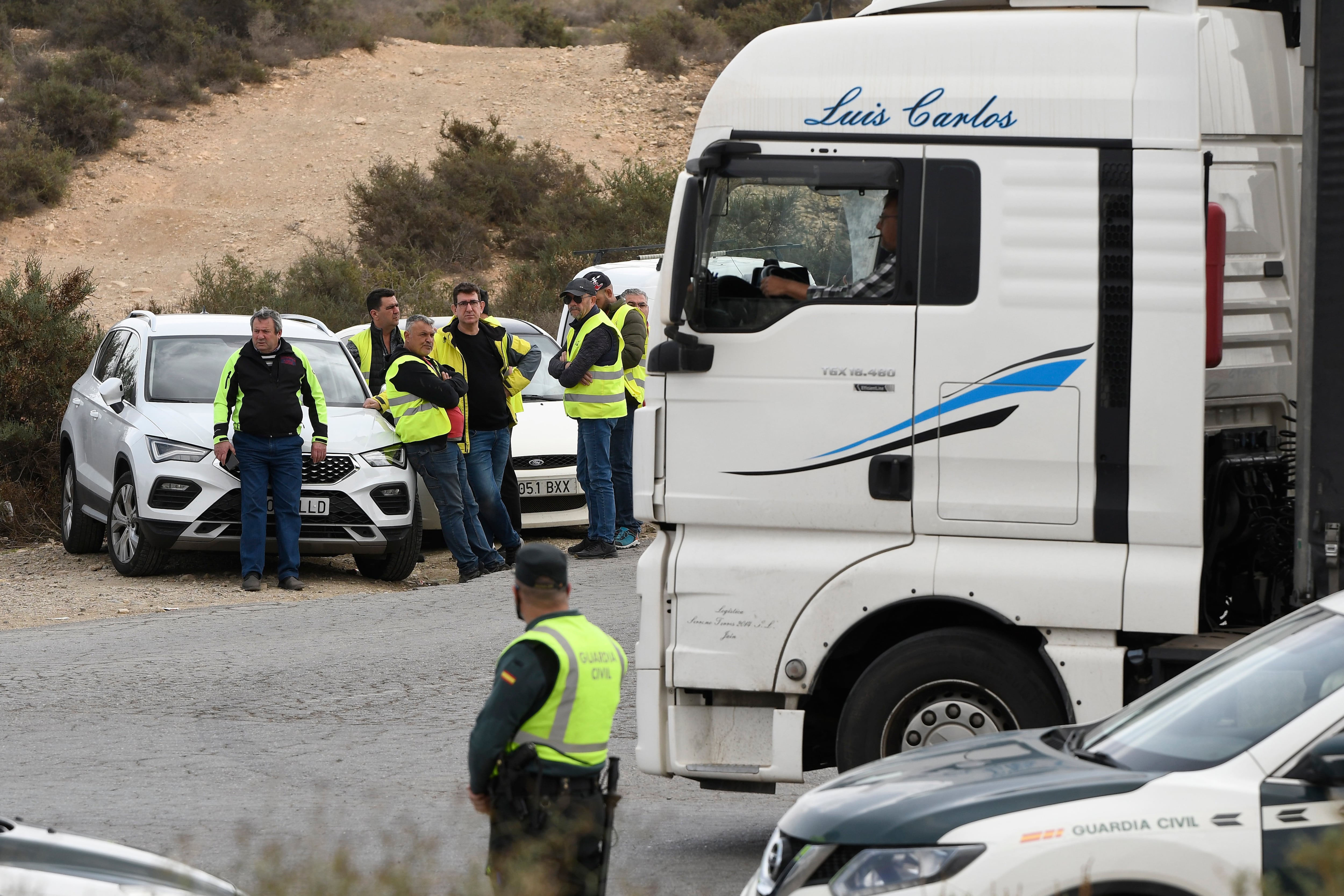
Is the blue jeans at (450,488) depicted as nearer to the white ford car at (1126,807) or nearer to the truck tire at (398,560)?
the truck tire at (398,560)

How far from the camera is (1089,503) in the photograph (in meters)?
5.38

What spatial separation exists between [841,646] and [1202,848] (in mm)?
2118

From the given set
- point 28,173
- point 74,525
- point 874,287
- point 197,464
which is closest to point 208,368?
point 197,464

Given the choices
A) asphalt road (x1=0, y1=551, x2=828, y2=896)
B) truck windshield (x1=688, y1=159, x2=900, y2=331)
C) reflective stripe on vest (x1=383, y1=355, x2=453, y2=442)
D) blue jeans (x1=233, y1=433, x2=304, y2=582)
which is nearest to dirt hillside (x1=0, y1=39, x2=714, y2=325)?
blue jeans (x1=233, y1=433, x2=304, y2=582)

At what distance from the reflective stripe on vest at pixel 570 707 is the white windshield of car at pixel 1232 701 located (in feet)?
4.53

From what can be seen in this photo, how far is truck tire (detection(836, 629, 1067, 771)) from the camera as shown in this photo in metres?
Answer: 5.40

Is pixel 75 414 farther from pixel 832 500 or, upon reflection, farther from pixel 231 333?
pixel 832 500

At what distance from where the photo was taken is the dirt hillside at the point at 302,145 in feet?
108

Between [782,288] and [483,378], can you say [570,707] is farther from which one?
[483,378]

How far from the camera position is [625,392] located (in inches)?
485

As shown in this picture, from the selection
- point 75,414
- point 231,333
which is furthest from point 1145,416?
point 75,414

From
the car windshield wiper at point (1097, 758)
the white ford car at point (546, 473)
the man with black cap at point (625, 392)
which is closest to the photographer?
the car windshield wiper at point (1097, 758)

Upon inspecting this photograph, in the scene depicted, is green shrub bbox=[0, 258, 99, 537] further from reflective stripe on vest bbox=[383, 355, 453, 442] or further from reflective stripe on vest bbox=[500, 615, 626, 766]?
reflective stripe on vest bbox=[500, 615, 626, 766]

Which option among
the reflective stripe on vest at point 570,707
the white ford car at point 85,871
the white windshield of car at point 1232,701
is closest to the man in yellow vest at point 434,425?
the reflective stripe on vest at point 570,707
